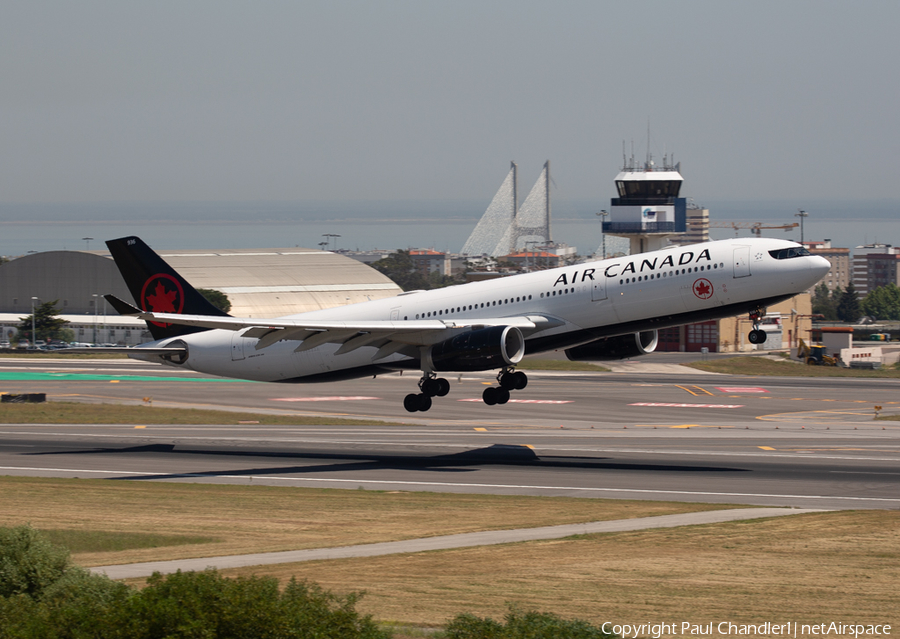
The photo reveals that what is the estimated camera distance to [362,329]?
Answer: 49688 millimetres

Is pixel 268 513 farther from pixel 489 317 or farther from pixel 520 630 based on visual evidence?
pixel 520 630

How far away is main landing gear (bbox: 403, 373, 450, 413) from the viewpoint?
5328 centimetres

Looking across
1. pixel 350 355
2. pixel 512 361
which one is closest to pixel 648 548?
pixel 512 361

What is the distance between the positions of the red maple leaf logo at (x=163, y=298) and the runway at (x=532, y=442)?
8.59m

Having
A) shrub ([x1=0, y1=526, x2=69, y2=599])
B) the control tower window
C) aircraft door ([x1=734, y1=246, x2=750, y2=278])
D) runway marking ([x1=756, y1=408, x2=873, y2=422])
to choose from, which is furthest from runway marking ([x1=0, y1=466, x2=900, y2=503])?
the control tower window

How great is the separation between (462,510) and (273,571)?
1230 cm

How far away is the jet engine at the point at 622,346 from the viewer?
176 feet

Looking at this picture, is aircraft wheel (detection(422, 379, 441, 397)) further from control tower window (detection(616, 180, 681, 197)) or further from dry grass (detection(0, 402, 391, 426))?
control tower window (detection(616, 180, 681, 197))

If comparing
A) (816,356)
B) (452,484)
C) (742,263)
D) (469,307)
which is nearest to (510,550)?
(452,484)

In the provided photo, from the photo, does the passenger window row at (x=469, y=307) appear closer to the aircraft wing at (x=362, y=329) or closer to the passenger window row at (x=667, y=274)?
the aircraft wing at (x=362, y=329)

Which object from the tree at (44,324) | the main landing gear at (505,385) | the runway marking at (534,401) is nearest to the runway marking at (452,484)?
the main landing gear at (505,385)

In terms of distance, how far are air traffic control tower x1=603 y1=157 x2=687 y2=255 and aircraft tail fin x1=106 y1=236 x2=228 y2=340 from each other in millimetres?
103598

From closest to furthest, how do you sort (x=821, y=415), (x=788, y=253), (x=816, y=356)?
(x=788, y=253) < (x=821, y=415) < (x=816, y=356)
